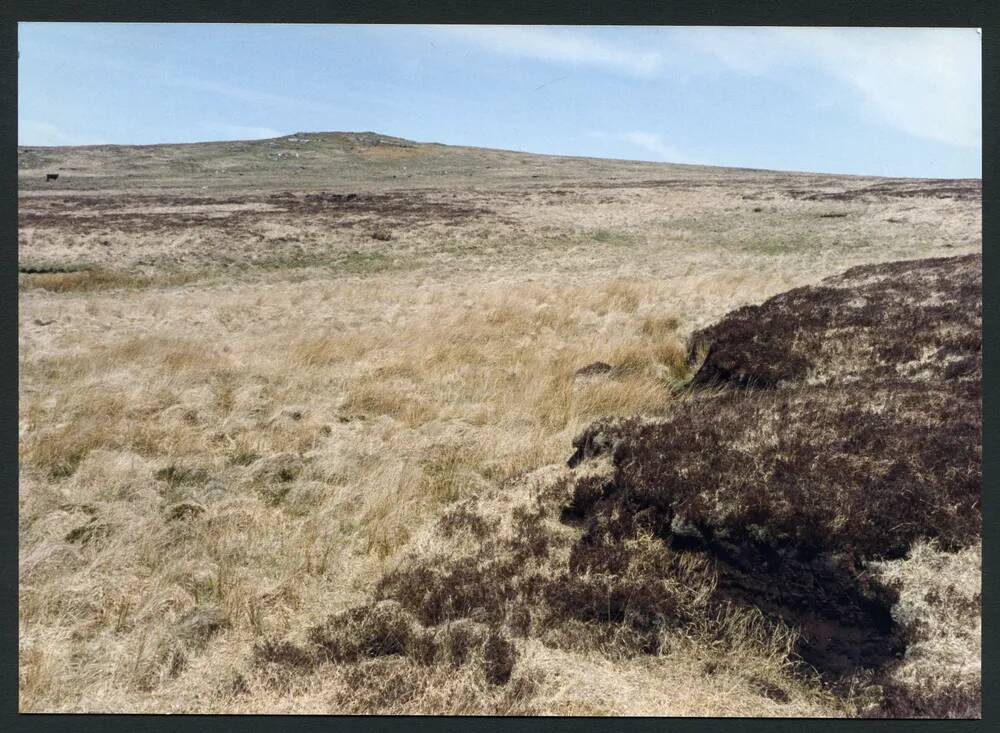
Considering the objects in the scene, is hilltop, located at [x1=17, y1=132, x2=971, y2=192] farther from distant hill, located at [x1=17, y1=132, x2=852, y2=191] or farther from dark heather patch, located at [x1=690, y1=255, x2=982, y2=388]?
dark heather patch, located at [x1=690, y1=255, x2=982, y2=388]

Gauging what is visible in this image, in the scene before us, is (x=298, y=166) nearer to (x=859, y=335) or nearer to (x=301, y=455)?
(x=301, y=455)

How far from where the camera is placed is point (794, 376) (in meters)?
7.70

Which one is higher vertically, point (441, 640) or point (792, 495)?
point (792, 495)

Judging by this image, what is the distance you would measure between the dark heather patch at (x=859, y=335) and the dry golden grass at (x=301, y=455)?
114 cm

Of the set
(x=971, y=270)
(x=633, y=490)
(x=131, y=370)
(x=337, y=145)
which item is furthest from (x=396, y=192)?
(x=337, y=145)

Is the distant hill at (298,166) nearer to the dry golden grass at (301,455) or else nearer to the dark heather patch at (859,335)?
the dry golden grass at (301,455)

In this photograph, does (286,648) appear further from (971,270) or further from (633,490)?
(971,270)

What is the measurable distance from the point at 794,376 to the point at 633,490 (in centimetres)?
340

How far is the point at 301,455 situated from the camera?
8.17 metres

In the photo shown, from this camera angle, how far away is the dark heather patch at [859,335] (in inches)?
281

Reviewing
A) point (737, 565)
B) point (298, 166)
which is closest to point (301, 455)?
point (737, 565)

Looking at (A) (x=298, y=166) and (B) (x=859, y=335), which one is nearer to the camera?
(B) (x=859, y=335)

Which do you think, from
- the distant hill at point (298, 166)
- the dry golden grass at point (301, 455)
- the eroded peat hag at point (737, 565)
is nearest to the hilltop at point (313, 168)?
the distant hill at point (298, 166)

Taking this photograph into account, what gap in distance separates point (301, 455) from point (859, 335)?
7.17 m
